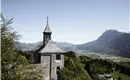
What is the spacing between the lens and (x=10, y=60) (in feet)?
36.9

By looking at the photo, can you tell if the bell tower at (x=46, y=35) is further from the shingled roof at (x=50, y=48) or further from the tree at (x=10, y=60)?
the tree at (x=10, y=60)

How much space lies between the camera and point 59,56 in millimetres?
38406

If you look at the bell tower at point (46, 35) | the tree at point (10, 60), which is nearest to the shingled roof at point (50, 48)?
the bell tower at point (46, 35)

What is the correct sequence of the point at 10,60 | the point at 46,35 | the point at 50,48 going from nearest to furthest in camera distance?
the point at 10,60
the point at 50,48
the point at 46,35

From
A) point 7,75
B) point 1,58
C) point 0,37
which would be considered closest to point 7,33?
point 0,37

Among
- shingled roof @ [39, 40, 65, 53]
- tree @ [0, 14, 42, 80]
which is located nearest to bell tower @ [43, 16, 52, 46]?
shingled roof @ [39, 40, 65, 53]

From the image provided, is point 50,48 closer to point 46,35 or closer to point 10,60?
point 46,35

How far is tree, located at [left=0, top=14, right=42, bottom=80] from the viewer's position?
1097 cm

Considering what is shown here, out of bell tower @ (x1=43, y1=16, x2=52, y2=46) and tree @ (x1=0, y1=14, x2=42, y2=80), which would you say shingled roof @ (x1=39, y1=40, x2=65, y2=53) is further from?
tree @ (x1=0, y1=14, x2=42, y2=80)

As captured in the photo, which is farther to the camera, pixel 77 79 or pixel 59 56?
pixel 59 56

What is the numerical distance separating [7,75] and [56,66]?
26.8m

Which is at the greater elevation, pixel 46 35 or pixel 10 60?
pixel 46 35

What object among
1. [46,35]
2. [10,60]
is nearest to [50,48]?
[46,35]

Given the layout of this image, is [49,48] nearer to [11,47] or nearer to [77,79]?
[77,79]
